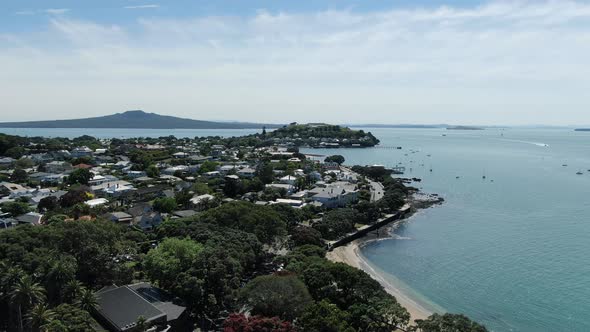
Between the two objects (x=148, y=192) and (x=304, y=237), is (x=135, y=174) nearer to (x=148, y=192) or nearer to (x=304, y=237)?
(x=148, y=192)

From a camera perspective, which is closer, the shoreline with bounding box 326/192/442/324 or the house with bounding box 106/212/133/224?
the shoreline with bounding box 326/192/442/324

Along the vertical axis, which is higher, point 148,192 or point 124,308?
point 124,308

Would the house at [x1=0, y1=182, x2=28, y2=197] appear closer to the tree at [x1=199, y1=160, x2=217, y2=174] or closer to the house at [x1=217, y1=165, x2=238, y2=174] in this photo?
the tree at [x1=199, y1=160, x2=217, y2=174]

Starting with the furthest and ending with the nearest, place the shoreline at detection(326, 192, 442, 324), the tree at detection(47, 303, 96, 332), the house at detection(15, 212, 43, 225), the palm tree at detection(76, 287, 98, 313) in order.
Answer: the house at detection(15, 212, 43, 225) → the shoreline at detection(326, 192, 442, 324) → the palm tree at detection(76, 287, 98, 313) → the tree at detection(47, 303, 96, 332)

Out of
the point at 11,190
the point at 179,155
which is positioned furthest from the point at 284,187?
the point at 179,155

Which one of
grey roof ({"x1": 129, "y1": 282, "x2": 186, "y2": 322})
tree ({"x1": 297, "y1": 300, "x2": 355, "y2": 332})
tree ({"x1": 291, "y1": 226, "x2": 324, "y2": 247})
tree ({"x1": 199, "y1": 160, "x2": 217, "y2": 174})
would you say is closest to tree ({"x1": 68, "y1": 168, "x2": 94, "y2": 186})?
tree ({"x1": 199, "y1": 160, "x2": 217, "y2": 174})

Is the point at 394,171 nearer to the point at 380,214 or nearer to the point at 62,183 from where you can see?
the point at 380,214
